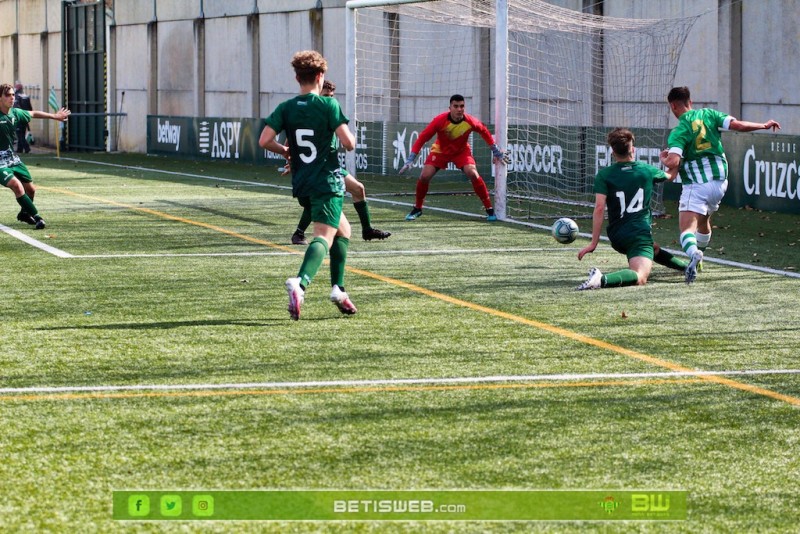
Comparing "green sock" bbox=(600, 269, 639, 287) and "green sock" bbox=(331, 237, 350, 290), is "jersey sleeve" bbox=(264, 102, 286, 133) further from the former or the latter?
"green sock" bbox=(600, 269, 639, 287)

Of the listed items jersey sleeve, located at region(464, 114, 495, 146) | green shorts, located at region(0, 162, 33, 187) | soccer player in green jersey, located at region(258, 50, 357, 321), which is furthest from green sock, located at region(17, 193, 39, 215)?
soccer player in green jersey, located at region(258, 50, 357, 321)

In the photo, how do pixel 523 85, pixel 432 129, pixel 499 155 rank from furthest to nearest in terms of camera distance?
pixel 523 85, pixel 432 129, pixel 499 155

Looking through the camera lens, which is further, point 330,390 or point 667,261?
point 667,261

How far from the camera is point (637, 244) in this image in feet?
40.5

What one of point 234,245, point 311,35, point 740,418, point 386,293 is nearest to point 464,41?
point 311,35

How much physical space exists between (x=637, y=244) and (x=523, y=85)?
1595 cm

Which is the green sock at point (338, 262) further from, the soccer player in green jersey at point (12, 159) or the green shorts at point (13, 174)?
the green shorts at point (13, 174)

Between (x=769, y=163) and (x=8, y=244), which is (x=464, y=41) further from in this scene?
(x=8, y=244)

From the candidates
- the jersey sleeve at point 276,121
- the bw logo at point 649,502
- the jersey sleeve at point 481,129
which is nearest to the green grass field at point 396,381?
the bw logo at point 649,502

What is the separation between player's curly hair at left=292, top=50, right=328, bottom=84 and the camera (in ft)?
33.3

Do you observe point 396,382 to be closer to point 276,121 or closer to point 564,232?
point 276,121

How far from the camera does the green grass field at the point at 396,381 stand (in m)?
5.85

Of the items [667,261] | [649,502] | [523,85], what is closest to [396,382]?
[649,502]

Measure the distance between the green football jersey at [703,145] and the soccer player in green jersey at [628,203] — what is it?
960 mm
